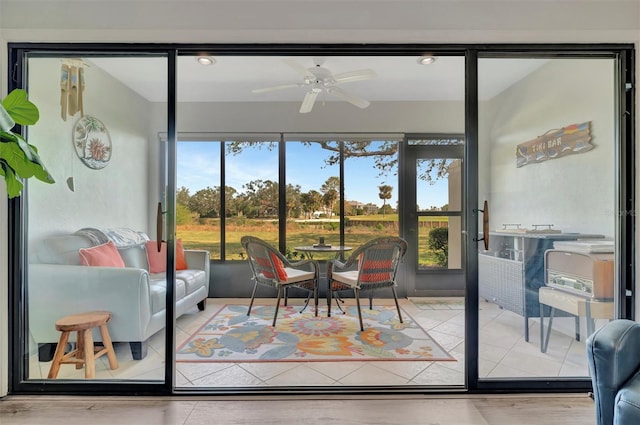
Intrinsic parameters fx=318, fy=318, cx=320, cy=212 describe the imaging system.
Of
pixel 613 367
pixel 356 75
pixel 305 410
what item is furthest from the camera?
pixel 356 75

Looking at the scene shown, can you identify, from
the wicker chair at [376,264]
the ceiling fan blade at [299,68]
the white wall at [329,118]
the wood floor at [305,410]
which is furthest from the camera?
the white wall at [329,118]

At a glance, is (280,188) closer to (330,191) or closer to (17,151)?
(330,191)

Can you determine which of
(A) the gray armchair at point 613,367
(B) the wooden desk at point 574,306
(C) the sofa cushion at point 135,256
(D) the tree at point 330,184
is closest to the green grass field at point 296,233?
(D) the tree at point 330,184

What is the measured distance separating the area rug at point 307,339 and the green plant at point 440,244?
123cm

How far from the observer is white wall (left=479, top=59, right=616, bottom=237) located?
215 cm

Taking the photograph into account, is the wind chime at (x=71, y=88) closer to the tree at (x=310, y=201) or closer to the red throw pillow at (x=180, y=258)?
the red throw pillow at (x=180, y=258)

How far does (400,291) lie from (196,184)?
3343 mm

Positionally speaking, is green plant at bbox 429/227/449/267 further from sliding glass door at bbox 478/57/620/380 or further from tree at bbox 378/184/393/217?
sliding glass door at bbox 478/57/620/380

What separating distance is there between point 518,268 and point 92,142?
324 cm

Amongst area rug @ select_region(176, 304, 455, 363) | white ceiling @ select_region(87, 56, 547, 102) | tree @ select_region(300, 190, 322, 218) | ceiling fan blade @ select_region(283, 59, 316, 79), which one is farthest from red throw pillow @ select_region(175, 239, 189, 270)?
ceiling fan blade @ select_region(283, 59, 316, 79)

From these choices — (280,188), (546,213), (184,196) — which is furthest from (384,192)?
(184,196)

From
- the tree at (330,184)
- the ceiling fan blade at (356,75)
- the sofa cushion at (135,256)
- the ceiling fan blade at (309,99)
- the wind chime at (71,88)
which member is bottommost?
the sofa cushion at (135,256)

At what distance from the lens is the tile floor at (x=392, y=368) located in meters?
2.12

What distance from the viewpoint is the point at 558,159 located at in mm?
2289
